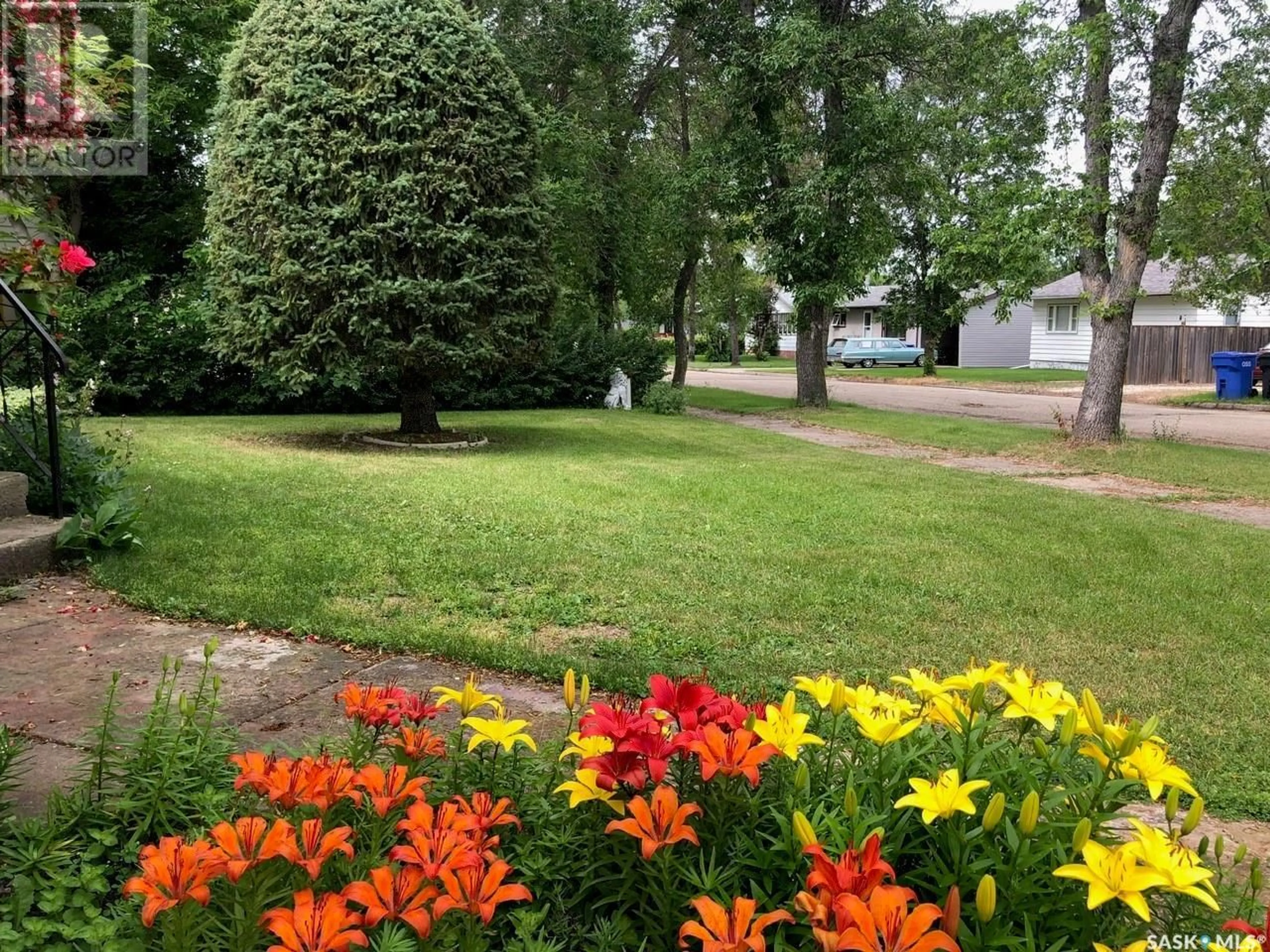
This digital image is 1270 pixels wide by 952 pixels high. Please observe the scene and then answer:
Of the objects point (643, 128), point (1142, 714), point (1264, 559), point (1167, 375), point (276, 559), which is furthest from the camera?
point (1167, 375)

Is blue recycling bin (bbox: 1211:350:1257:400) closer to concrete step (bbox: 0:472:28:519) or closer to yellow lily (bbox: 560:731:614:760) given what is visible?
concrete step (bbox: 0:472:28:519)

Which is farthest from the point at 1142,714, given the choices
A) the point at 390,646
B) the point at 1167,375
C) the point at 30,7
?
the point at 1167,375

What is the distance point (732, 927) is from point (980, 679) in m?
0.78

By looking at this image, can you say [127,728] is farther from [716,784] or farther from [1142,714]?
[1142,714]

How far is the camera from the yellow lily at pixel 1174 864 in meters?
1.35

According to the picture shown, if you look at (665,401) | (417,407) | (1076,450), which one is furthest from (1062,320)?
(417,407)

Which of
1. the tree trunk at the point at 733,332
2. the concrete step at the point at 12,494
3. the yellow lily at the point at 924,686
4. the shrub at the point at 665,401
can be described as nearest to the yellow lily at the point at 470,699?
the yellow lily at the point at 924,686

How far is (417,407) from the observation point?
12.3 meters

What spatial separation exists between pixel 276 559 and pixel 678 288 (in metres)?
20.2

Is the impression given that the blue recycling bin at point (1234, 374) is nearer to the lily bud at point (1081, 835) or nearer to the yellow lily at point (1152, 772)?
the yellow lily at point (1152, 772)

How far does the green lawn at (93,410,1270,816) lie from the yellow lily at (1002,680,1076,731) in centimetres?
143

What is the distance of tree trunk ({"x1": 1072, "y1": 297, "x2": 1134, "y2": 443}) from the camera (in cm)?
1300

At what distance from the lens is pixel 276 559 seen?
5.15 meters
